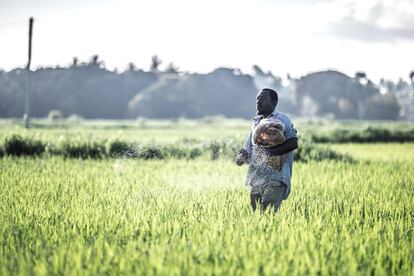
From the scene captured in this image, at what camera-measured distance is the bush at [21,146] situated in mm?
10107

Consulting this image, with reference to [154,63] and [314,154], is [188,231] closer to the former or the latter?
[314,154]

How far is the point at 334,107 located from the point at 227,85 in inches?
636

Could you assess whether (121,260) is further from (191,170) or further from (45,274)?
(191,170)

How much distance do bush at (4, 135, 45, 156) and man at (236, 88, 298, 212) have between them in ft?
25.4

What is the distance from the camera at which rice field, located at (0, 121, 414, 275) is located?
2.46 metres

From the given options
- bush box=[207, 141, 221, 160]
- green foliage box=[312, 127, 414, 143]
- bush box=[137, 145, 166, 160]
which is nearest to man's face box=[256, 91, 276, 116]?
bush box=[207, 141, 221, 160]

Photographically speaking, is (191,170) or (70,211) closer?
(70,211)

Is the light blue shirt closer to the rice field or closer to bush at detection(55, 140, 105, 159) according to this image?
the rice field

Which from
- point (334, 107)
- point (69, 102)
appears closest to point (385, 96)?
point (334, 107)

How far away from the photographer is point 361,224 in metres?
3.68

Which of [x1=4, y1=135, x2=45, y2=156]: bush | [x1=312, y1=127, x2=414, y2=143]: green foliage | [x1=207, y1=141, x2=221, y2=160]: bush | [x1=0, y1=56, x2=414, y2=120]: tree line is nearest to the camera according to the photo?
[x1=4, y1=135, x2=45, y2=156]: bush

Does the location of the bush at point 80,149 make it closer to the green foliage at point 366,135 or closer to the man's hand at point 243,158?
the man's hand at point 243,158

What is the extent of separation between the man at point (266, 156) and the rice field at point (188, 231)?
0.19 m

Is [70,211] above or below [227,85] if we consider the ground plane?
below
